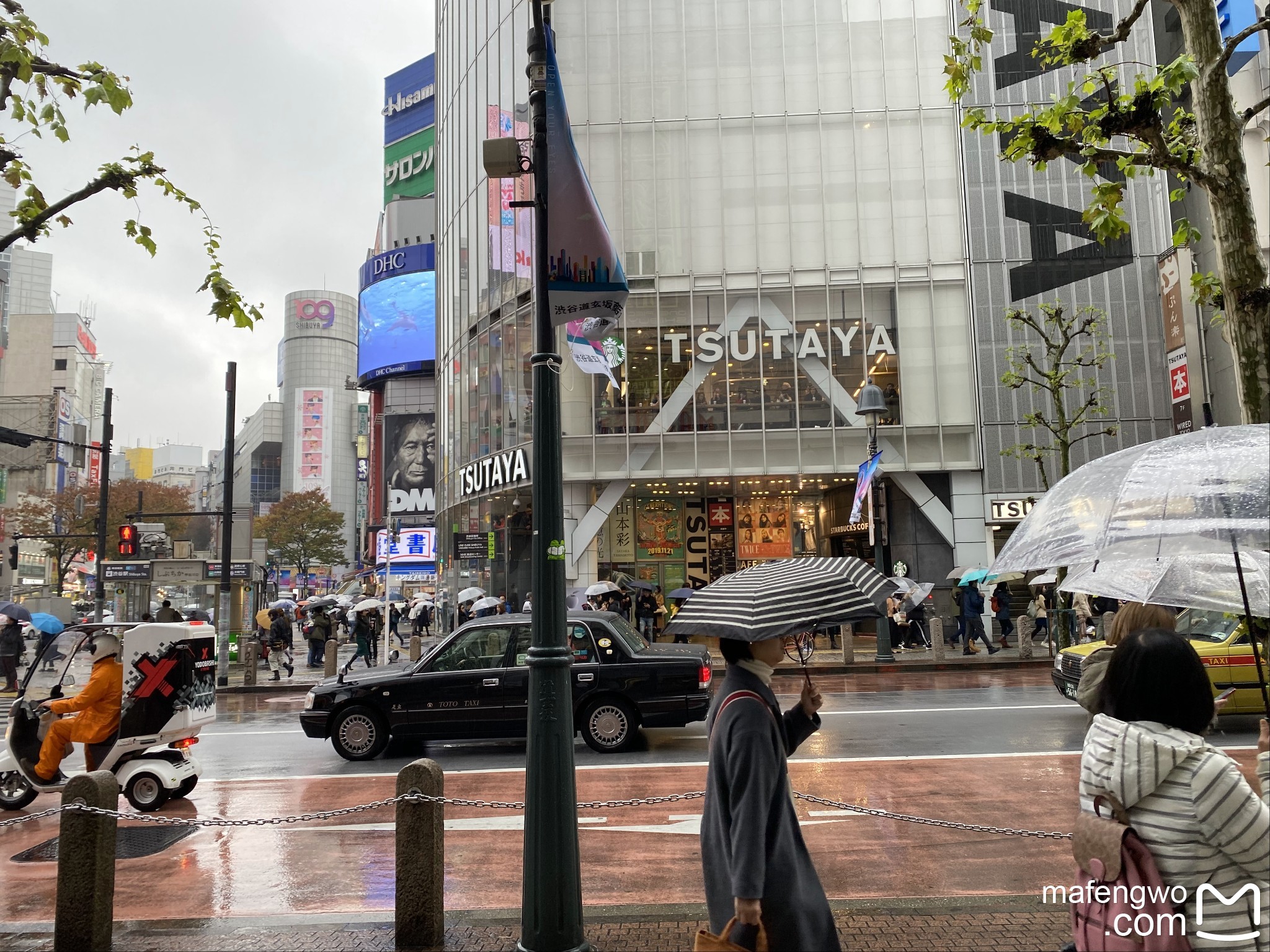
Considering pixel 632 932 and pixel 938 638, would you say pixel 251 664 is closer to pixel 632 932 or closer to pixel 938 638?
pixel 938 638

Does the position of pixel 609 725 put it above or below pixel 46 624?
below

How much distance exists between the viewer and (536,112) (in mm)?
5637

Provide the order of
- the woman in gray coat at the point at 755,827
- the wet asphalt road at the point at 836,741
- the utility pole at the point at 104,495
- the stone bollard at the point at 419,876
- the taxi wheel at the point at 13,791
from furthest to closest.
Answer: the utility pole at the point at 104,495 → the wet asphalt road at the point at 836,741 → the taxi wheel at the point at 13,791 → the stone bollard at the point at 419,876 → the woman in gray coat at the point at 755,827

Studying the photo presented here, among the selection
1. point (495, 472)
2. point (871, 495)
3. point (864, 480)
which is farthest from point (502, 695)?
point (495, 472)

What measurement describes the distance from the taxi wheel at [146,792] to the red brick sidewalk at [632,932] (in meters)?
3.48

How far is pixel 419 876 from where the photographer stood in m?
5.38

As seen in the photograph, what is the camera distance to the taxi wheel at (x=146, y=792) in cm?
915

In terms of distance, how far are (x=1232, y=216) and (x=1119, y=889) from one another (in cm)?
489

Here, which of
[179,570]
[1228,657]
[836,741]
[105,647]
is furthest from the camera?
[179,570]

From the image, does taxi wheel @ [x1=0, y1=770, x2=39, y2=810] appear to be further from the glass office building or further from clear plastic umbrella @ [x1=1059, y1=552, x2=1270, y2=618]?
the glass office building

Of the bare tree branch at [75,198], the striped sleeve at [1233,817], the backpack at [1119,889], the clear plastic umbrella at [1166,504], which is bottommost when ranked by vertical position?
the backpack at [1119,889]

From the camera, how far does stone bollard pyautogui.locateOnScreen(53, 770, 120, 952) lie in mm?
5359

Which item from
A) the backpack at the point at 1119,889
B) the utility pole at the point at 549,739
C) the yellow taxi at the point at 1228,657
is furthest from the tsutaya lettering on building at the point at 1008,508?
the backpack at the point at 1119,889

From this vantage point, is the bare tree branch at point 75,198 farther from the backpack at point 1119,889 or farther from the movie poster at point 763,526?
the movie poster at point 763,526
